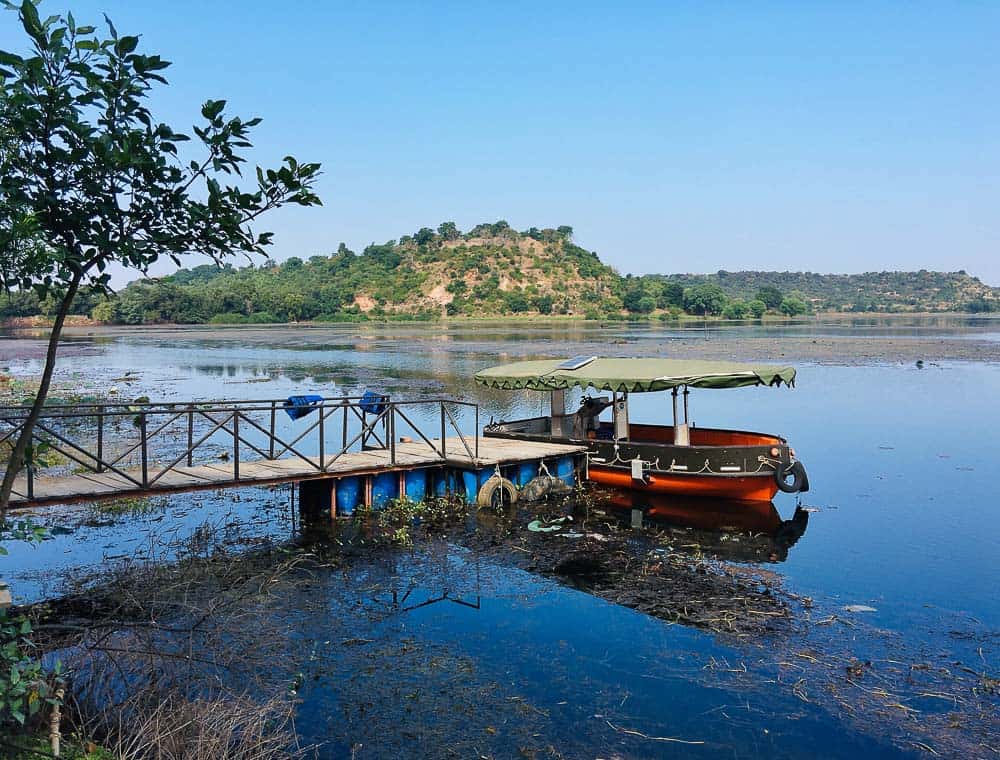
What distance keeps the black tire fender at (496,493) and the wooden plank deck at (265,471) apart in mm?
419

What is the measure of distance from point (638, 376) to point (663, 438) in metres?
3.08

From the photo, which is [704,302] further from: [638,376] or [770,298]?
[638,376]

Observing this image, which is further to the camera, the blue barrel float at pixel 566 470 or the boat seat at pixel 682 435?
the blue barrel float at pixel 566 470

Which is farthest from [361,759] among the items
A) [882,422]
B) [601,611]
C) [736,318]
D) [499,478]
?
[736,318]

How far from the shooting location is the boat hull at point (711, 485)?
18.5 meters

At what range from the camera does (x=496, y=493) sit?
715 inches

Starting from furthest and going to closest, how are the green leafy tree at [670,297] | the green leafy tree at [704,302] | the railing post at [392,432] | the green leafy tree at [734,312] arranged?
the green leafy tree at [734,312]
the green leafy tree at [704,302]
the green leafy tree at [670,297]
the railing post at [392,432]

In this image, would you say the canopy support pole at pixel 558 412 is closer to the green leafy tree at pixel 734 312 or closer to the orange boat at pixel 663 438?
the orange boat at pixel 663 438

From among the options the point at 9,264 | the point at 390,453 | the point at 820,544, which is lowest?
the point at 820,544

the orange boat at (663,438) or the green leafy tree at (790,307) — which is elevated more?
the green leafy tree at (790,307)

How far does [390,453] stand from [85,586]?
296 inches

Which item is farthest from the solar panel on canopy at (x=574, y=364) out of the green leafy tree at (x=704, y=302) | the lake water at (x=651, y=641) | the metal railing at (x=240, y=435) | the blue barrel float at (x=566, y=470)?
the green leafy tree at (x=704, y=302)

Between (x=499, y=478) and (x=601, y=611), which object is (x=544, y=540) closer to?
(x=499, y=478)

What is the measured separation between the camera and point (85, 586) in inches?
488
